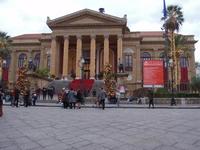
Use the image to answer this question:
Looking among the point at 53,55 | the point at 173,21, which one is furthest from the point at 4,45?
the point at 173,21

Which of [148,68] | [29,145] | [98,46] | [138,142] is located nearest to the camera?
[29,145]

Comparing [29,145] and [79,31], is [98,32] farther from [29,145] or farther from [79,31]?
[29,145]

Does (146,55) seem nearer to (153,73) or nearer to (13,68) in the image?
(13,68)

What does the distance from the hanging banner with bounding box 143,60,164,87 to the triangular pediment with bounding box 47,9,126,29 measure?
82.6 feet

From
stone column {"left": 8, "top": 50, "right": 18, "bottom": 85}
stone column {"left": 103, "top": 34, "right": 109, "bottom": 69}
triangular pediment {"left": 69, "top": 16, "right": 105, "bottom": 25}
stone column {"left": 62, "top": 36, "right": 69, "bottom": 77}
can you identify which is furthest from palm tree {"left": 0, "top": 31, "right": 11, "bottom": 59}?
stone column {"left": 103, "top": 34, "right": 109, "bottom": 69}

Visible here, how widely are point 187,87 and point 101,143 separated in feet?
146

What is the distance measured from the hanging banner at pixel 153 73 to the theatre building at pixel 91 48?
22.0m

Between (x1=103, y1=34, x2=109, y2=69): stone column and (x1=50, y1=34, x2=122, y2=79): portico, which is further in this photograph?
(x1=50, y1=34, x2=122, y2=79): portico

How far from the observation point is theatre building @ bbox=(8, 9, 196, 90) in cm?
5306

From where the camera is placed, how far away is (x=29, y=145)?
663 centimetres

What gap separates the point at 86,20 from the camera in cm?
5366

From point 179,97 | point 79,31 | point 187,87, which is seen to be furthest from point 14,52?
point 179,97

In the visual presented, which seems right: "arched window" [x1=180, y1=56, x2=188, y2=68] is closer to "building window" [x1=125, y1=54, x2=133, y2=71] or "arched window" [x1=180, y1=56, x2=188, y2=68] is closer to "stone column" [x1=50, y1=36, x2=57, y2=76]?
"building window" [x1=125, y1=54, x2=133, y2=71]

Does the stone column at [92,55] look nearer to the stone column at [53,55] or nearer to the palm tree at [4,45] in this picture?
the stone column at [53,55]
